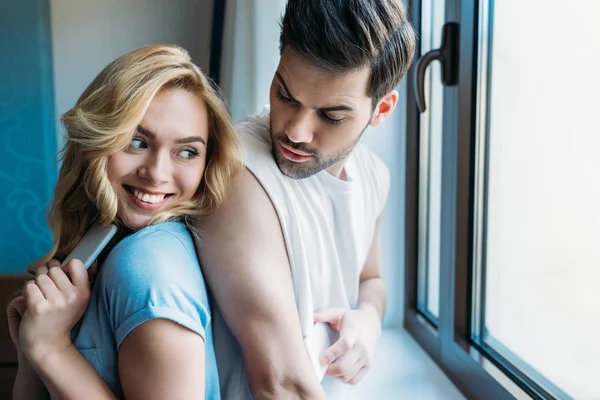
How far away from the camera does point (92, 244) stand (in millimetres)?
870

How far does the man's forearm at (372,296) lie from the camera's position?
1176 millimetres

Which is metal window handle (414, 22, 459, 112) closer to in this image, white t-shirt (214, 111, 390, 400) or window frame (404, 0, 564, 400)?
window frame (404, 0, 564, 400)

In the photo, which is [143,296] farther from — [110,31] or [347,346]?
[110,31]

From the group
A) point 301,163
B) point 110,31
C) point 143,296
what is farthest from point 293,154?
point 110,31

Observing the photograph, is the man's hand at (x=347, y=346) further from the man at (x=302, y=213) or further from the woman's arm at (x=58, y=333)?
the woman's arm at (x=58, y=333)

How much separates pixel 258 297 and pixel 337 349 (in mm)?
237

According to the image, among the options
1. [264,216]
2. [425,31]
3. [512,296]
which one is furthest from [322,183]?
[425,31]

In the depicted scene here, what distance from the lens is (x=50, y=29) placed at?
1.70 m

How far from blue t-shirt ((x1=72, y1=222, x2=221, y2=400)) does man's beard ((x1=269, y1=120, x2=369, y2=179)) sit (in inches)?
8.3

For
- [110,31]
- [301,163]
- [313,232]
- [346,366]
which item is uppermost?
[110,31]

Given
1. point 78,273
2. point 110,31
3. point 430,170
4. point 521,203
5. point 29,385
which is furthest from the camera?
point 110,31

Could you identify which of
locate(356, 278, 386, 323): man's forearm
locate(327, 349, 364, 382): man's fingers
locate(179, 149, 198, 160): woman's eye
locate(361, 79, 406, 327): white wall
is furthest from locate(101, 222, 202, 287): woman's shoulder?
locate(361, 79, 406, 327): white wall

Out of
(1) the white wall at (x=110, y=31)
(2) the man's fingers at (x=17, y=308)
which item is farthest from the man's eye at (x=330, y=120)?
(1) the white wall at (x=110, y=31)

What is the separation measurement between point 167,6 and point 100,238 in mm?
1052
